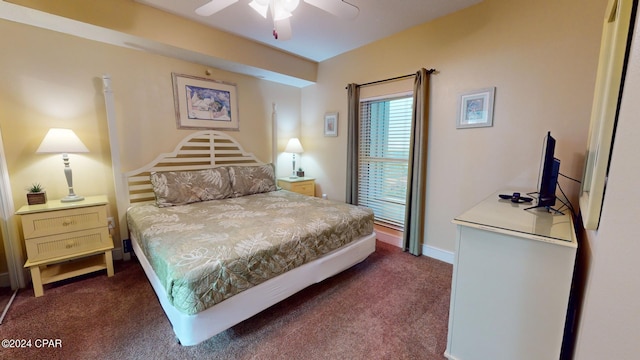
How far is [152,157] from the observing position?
296 cm

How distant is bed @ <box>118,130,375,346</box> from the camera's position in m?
1.43

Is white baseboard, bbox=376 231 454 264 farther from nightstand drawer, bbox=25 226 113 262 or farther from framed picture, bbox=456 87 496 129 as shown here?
nightstand drawer, bbox=25 226 113 262

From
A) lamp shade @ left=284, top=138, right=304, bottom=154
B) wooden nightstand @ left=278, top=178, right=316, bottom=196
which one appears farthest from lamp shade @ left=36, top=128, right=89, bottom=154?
lamp shade @ left=284, top=138, right=304, bottom=154

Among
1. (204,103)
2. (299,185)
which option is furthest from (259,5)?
(299,185)

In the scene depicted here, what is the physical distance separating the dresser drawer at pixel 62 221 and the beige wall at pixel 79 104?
492 millimetres

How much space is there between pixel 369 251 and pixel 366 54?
2.53m

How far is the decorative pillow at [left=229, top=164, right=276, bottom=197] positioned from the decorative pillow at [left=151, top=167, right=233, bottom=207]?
0.28ft

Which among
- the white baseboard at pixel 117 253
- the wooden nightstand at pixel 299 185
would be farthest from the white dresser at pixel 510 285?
the white baseboard at pixel 117 253

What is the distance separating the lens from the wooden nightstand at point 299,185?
3.82 m

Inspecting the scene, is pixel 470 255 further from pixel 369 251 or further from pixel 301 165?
pixel 301 165

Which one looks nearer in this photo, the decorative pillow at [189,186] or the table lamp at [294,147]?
the decorative pillow at [189,186]

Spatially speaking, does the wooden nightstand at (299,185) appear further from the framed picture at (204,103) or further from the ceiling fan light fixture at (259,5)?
the ceiling fan light fixture at (259,5)

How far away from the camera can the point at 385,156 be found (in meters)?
3.32

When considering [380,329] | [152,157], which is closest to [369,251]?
[380,329]
